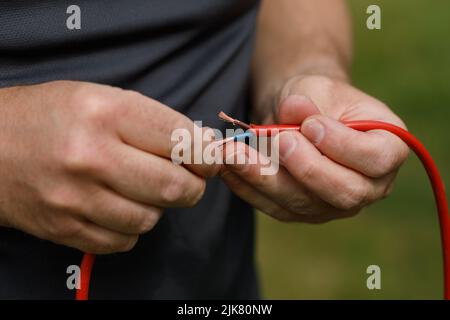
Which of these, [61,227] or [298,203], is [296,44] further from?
[61,227]

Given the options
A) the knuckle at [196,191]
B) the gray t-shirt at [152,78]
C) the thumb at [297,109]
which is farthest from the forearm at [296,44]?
the knuckle at [196,191]

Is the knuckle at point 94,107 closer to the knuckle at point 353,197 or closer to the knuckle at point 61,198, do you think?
the knuckle at point 61,198

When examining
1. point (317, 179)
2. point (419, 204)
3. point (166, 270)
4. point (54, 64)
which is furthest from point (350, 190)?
point (419, 204)

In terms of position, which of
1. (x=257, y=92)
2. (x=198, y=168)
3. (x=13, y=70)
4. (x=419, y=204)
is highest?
(x=419, y=204)

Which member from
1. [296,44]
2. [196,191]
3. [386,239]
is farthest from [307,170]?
[386,239]

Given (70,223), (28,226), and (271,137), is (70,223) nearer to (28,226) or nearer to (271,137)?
(28,226)

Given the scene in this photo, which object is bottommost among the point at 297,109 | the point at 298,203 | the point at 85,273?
the point at 85,273
